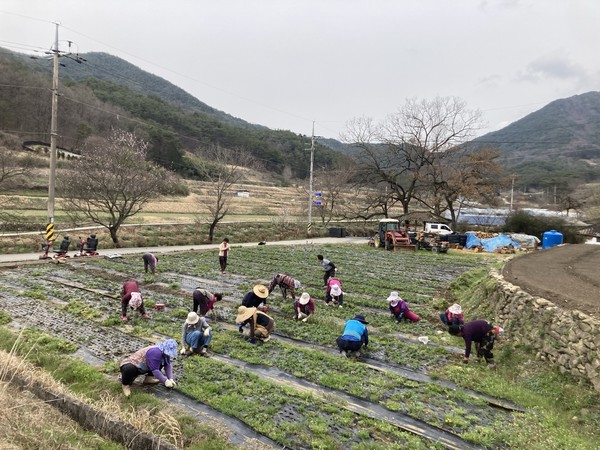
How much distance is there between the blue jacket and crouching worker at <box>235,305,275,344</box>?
Result: 1.87 m

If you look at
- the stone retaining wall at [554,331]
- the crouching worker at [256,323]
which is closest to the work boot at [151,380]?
the crouching worker at [256,323]

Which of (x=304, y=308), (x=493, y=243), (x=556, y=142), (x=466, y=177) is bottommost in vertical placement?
(x=304, y=308)

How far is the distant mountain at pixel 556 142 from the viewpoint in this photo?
98.8 m

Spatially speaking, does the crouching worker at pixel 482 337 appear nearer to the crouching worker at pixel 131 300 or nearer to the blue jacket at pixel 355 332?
the blue jacket at pixel 355 332

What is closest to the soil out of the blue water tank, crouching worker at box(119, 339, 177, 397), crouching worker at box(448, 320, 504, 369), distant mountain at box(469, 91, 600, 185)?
crouching worker at box(448, 320, 504, 369)

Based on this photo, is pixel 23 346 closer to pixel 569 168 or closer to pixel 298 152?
pixel 298 152

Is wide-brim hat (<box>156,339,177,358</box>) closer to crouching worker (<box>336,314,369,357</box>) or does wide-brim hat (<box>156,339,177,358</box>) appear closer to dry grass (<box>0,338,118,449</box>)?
dry grass (<box>0,338,118,449</box>)

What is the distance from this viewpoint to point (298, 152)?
97375 mm

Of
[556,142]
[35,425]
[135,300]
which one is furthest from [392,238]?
[556,142]

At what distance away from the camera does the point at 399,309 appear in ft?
36.4

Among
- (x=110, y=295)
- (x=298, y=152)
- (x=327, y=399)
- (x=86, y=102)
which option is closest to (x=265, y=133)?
(x=298, y=152)

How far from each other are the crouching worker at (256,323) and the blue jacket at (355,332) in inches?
73.4

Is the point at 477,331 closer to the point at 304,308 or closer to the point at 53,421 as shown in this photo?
the point at 304,308

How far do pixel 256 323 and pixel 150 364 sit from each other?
3040 mm
